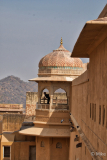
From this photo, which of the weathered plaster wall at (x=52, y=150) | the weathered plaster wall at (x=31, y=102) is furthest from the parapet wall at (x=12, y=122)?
the weathered plaster wall at (x=31, y=102)

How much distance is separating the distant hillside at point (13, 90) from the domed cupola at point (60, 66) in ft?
214

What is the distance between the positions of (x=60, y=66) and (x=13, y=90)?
72932mm

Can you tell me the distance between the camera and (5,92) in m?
87.4

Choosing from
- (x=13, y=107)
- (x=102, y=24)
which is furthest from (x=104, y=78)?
(x=13, y=107)

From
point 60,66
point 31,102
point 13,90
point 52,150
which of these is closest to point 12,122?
point 52,150

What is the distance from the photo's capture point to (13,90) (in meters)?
89.7

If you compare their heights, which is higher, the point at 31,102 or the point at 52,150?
the point at 31,102

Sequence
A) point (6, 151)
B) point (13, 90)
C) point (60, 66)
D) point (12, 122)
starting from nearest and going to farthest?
point (60, 66), point (6, 151), point (12, 122), point (13, 90)

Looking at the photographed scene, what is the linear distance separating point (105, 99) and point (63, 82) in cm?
1190

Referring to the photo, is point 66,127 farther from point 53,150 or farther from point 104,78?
point 104,78

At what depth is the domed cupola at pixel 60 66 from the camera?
59.0 ft

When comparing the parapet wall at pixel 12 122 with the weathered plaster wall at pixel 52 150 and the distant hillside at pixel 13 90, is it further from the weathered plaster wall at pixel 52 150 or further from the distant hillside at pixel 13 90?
the distant hillside at pixel 13 90

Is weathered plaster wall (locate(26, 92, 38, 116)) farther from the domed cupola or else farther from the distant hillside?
the distant hillside

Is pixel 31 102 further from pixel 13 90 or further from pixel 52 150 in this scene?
pixel 13 90
